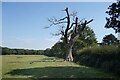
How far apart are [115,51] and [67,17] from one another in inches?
804

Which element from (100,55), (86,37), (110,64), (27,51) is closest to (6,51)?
(27,51)

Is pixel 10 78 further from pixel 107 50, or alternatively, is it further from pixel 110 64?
pixel 107 50

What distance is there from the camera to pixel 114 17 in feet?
61.2

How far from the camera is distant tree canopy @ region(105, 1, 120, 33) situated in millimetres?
18248

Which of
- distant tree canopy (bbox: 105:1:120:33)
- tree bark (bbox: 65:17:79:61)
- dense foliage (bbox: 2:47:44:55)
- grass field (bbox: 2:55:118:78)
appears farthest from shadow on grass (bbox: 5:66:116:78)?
dense foliage (bbox: 2:47:44:55)

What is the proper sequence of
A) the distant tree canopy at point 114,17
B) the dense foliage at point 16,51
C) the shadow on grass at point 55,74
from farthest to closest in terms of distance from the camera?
the dense foliage at point 16,51 < the distant tree canopy at point 114,17 < the shadow on grass at point 55,74

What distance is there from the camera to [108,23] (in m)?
19.6

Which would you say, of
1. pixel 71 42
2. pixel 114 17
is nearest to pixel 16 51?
pixel 71 42

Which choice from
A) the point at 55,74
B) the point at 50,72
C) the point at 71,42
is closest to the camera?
the point at 55,74

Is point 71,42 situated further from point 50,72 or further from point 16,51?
point 16,51

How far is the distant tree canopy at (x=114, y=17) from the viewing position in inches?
718

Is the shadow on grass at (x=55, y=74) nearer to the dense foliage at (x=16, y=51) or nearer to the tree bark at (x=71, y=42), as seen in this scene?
the tree bark at (x=71, y=42)

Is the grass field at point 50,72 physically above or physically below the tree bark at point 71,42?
below

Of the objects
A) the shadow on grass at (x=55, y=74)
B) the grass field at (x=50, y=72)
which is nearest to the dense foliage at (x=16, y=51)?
the grass field at (x=50, y=72)
